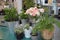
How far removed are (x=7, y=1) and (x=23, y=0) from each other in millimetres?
377

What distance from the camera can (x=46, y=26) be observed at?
118 cm

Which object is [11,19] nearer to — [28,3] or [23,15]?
[23,15]

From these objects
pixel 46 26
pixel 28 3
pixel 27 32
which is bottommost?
pixel 27 32

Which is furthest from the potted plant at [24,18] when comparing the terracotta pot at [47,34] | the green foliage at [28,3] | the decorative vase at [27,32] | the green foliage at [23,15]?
the terracotta pot at [47,34]

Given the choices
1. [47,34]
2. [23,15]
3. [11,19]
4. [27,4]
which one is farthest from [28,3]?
[47,34]

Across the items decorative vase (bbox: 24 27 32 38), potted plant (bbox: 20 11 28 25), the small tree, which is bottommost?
decorative vase (bbox: 24 27 32 38)

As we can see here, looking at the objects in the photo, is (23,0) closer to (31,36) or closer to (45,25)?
(31,36)

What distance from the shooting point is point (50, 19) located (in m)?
1.20

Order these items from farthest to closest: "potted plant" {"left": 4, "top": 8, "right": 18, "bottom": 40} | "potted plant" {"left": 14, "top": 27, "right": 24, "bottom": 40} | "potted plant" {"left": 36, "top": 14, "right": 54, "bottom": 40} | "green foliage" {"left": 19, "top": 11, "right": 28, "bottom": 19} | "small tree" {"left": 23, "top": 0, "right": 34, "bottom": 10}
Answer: "small tree" {"left": 23, "top": 0, "right": 34, "bottom": 10}
"green foliage" {"left": 19, "top": 11, "right": 28, "bottom": 19}
"potted plant" {"left": 4, "top": 8, "right": 18, "bottom": 40}
"potted plant" {"left": 14, "top": 27, "right": 24, "bottom": 40}
"potted plant" {"left": 36, "top": 14, "right": 54, "bottom": 40}

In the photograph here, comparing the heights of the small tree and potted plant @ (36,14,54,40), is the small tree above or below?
above

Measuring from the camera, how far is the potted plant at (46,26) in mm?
1171

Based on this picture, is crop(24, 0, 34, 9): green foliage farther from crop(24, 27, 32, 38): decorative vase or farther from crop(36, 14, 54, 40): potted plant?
crop(36, 14, 54, 40): potted plant

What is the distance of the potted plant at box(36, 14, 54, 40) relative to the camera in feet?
3.84

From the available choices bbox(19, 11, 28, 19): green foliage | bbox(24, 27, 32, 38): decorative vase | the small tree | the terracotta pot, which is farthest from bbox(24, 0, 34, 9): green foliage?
the terracotta pot
